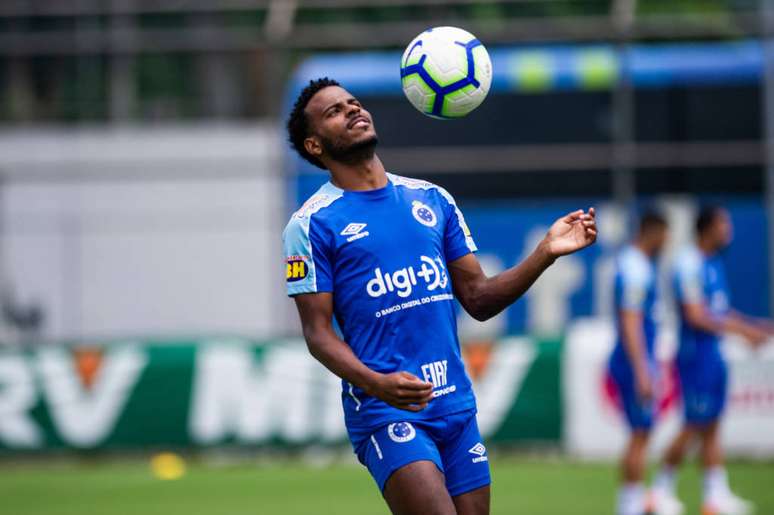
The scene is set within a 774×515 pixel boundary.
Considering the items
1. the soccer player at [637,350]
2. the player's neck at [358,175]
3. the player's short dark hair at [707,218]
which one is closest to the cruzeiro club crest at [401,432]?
the player's neck at [358,175]

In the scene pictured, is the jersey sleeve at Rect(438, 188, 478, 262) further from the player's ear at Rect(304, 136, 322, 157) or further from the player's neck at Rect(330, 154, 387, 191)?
the player's ear at Rect(304, 136, 322, 157)

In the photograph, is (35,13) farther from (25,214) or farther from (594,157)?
(594,157)

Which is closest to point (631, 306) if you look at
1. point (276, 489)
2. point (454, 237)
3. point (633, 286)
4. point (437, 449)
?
point (633, 286)

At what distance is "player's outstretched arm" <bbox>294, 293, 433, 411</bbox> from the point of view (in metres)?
5.55

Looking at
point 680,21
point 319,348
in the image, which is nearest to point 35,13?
point 680,21

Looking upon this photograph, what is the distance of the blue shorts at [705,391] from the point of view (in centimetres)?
1122

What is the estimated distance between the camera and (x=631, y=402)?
10.8m

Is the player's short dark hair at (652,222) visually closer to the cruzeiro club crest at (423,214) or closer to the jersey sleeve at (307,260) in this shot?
the cruzeiro club crest at (423,214)

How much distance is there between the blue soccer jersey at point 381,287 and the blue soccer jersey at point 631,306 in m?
4.95

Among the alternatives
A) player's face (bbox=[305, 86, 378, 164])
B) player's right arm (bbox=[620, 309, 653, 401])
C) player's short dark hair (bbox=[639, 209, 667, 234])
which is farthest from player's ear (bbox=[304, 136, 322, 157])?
player's short dark hair (bbox=[639, 209, 667, 234])

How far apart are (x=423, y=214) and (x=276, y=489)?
728 centimetres

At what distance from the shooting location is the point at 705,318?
11.2m

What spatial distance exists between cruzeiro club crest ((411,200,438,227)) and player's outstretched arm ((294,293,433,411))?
1.66ft

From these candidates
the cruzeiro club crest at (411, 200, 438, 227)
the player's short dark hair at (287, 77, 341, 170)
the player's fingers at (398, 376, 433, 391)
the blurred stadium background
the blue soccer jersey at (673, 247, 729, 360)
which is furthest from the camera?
the blurred stadium background
